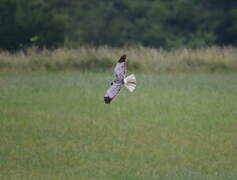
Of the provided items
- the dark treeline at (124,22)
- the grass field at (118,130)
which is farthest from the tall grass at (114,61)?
the dark treeline at (124,22)

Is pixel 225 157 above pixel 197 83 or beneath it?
beneath

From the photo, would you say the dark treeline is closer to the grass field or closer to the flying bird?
the grass field

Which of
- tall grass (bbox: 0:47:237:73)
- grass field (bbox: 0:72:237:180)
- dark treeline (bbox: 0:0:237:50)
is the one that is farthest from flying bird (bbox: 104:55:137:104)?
dark treeline (bbox: 0:0:237:50)

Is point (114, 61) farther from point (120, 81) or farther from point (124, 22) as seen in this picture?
point (124, 22)

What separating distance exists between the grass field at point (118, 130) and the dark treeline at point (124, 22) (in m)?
14.2

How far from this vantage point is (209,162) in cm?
1016

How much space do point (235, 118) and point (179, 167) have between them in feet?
12.3

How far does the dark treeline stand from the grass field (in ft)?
46.6

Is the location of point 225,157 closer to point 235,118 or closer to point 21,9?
point 235,118

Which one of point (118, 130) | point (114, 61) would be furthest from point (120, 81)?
point (114, 61)

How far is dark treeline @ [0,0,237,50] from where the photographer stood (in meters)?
32.7

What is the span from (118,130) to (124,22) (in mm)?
25618

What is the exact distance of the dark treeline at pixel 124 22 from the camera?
32.7 metres

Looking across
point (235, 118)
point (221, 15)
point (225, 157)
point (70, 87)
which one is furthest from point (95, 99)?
point (221, 15)
